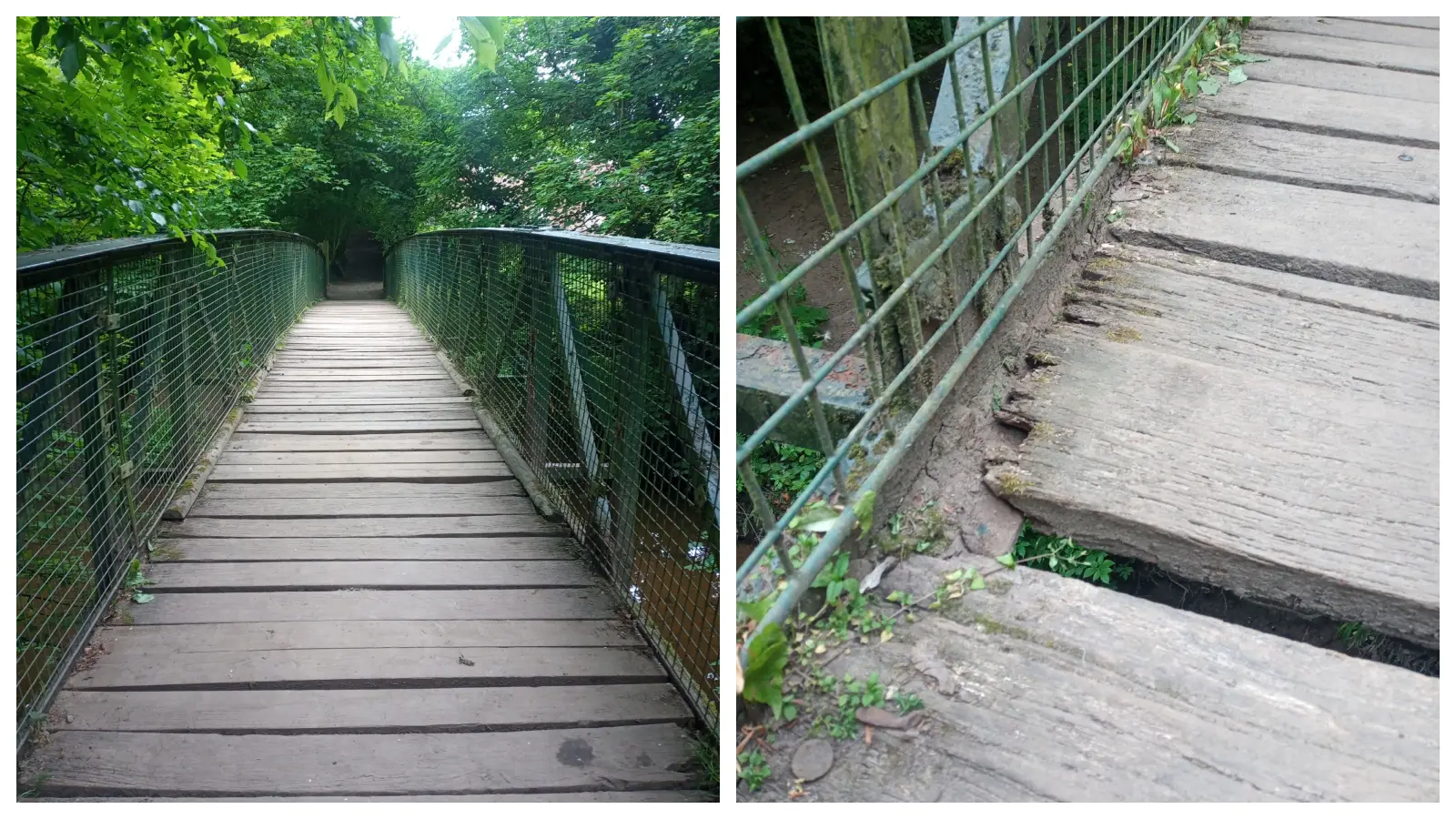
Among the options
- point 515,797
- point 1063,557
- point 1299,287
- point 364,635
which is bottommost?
point 515,797

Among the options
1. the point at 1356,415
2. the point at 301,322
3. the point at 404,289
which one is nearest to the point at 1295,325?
the point at 1356,415

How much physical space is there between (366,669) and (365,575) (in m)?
0.58

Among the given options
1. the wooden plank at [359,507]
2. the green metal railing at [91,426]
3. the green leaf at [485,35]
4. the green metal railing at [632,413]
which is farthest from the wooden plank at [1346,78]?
the green metal railing at [91,426]

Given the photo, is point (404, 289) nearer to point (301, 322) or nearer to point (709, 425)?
point (301, 322)

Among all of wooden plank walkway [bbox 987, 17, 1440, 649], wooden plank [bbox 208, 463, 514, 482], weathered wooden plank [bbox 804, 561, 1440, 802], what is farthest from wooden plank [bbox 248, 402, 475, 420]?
weathered wooden plank [bbox 804, 561, 1440, 802]

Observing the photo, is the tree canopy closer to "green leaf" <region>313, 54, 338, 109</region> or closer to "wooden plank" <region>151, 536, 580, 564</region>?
"green leaf" <region>313, 54, 338, 109</region>

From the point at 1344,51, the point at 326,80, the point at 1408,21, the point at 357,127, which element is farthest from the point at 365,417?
the point at 357,127

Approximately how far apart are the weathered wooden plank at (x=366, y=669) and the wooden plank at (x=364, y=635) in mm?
29

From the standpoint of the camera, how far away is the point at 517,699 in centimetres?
226

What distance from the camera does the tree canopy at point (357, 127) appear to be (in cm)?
335

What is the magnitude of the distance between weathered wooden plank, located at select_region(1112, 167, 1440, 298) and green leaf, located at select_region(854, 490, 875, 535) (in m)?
1.42

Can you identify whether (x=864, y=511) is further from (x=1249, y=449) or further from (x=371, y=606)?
(x=371, y=606)

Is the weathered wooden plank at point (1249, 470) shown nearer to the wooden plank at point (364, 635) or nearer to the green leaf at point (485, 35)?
the wooden plank at point (364, 635)

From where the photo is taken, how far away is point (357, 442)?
4266mm
